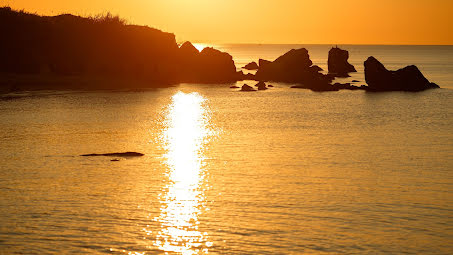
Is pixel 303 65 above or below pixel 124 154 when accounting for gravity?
above

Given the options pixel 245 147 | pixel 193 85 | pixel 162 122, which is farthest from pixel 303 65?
pixel 245 147

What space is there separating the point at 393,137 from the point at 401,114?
18439mm

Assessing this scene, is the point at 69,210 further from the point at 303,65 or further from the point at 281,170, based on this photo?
the point at 303,65

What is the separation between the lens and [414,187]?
24.5m

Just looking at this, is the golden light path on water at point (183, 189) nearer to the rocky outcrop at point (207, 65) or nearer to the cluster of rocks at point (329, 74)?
the cluster of rocks at point (329, 74)

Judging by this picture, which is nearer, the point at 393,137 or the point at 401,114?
the point at 393,137

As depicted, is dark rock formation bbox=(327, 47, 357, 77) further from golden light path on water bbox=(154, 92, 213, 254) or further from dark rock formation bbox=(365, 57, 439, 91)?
golden light path on water bbox=(154, 92, 213, 254)

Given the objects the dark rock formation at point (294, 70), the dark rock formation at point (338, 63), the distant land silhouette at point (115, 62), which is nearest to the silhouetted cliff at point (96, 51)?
the distant land silhouette at point (115, 62)

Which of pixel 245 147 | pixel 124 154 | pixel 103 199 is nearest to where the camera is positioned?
pixel 103 199

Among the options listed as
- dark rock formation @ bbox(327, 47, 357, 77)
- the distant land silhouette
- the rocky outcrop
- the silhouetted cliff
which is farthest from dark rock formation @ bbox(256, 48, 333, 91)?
dark rock formation @ bbox(327, 47, 357, 77)

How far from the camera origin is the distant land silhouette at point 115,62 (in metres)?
85.8

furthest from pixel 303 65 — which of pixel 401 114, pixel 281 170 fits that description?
pixel 281 170

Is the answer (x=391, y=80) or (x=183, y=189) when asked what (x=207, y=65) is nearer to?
(x=391, y=80)

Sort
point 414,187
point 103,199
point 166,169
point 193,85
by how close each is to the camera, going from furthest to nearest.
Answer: point 193,85 → point 166,169 → point 414,187 → point 103,199
